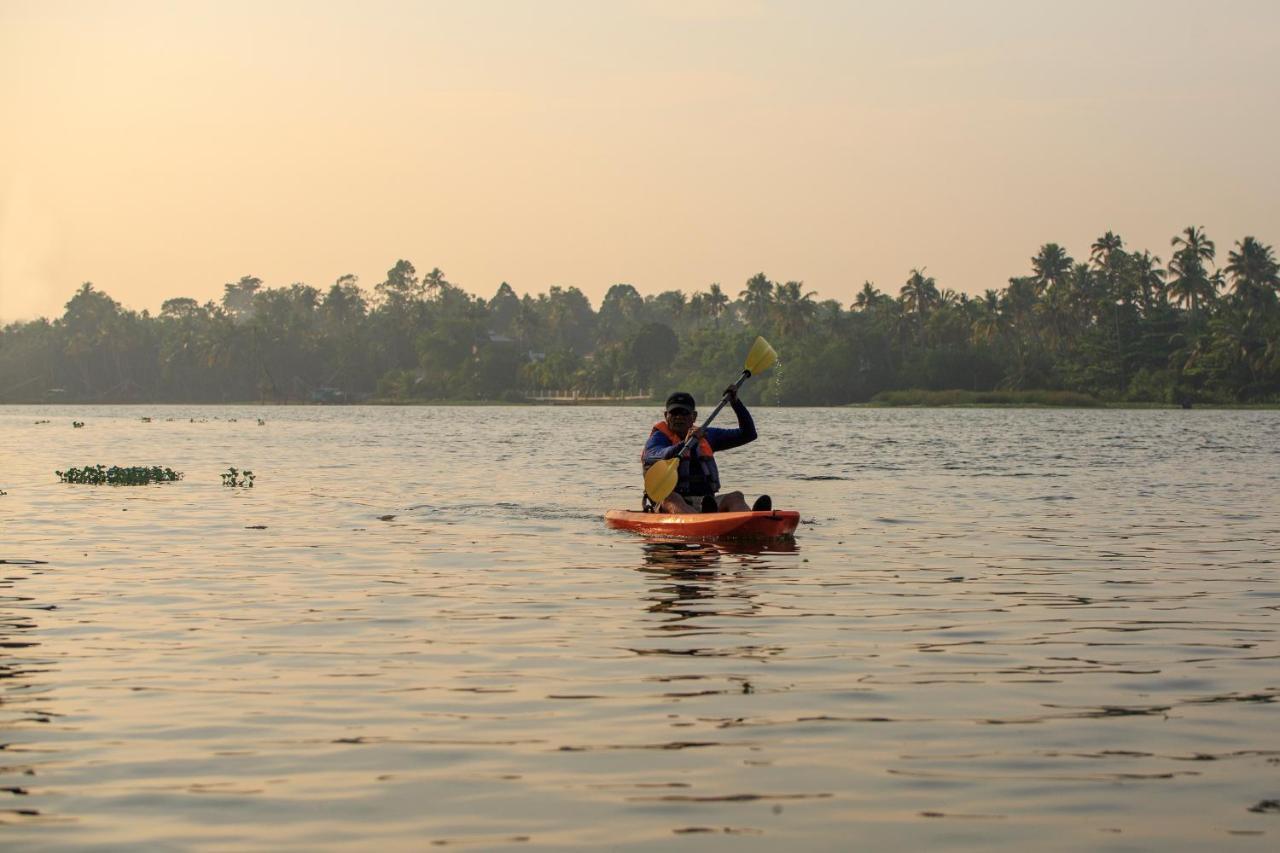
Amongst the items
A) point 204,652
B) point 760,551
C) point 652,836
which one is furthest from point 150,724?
point 760,551

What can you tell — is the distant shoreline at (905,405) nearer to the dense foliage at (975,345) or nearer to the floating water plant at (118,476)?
the dense foliage at (975,345)

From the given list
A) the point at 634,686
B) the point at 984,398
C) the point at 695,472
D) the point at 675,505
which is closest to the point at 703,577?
the point at 675,505

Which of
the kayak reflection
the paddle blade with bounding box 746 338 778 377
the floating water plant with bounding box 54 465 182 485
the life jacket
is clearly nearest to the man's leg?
the life jacket

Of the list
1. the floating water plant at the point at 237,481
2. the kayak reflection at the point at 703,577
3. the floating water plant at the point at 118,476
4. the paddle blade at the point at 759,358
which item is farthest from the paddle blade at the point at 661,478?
the floating water plant at the point at 118,476

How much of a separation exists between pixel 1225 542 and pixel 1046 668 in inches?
387

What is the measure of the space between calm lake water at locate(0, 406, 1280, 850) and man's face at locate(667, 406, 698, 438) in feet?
4.65

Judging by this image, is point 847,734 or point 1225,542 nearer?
point 847,734

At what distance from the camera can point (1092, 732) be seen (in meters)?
7.94

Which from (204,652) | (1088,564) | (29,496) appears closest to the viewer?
(204,652)

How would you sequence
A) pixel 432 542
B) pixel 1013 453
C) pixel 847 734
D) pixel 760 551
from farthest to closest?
pixel 1013 453 < pixel 432 542 < pixel 760 551 < pixel 847 734

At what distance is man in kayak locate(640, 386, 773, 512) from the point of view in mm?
18984

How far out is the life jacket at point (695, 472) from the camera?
62.9 feet

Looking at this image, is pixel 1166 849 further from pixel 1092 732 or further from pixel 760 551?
pixel 760 551

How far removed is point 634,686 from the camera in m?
9.25
